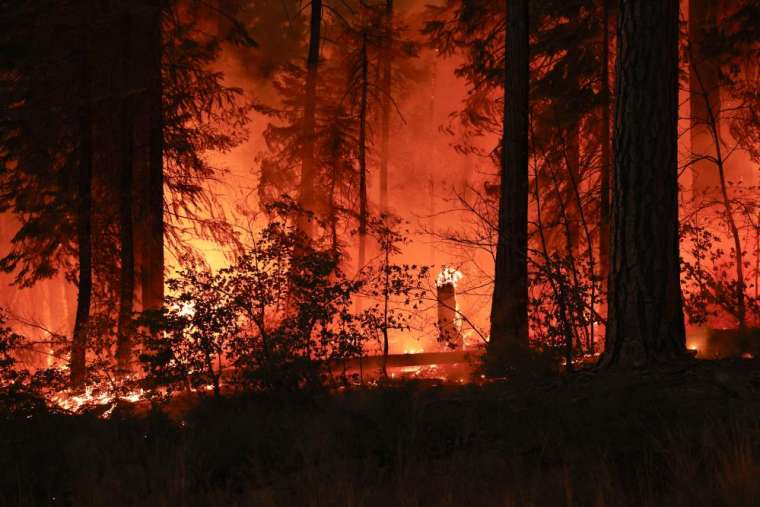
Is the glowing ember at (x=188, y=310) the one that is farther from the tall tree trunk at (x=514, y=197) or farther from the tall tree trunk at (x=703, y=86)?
the tall tree trunk at (x=703, y=86)

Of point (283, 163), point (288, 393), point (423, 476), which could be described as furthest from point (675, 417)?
point (283, 163)

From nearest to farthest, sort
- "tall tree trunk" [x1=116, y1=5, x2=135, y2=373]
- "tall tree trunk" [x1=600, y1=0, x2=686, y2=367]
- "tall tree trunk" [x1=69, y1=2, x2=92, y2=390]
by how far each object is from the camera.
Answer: "tall tree trunk" [x1=600, y1=0, x2=686, y2=367]
"tall tree trunk" [x1=69, y1=2, x2=92, y2=390]
"tall tree trunk" [x1=116, y1=5, x2=135, y2=373]

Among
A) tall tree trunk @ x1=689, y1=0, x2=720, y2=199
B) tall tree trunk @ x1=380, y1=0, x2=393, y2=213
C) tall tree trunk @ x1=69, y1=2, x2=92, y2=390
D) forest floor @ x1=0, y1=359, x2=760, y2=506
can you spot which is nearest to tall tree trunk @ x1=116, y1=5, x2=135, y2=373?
tall tree trunk @ x1=69, y1=2, x2=92, y2=390

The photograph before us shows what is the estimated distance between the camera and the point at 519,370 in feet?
25.1

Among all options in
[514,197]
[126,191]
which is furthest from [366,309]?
[126,191]

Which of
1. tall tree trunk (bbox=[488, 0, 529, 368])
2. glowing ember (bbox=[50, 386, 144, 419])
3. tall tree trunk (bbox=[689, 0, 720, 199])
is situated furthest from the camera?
tall tree trunk (bbox=[689, 0, 720, 199])

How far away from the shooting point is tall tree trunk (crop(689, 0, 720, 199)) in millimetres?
14945

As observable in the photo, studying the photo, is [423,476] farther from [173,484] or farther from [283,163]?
[283,163]

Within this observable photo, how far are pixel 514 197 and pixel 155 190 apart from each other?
24.6ft

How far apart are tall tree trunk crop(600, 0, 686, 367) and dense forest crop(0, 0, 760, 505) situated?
0.02 m

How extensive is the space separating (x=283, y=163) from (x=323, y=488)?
1938cm

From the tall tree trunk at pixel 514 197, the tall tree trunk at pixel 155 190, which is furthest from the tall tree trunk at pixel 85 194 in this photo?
the tall tree trunk at pixel 514 197

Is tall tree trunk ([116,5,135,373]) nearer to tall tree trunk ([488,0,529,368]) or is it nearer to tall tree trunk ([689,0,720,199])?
tall tree trunk ([488,0,529,368])

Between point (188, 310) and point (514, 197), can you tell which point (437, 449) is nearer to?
point (188, 310)
